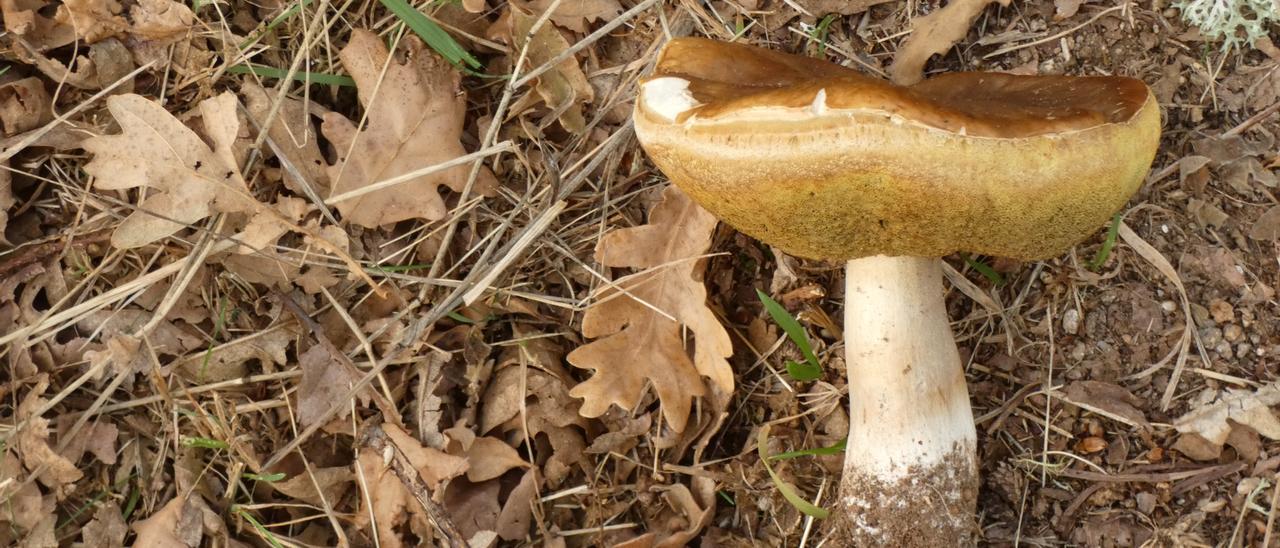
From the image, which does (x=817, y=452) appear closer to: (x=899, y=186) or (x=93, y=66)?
(x=899, y=186)

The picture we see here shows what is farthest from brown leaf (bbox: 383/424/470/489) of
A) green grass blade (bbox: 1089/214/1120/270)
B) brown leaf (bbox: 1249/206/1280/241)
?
brown leaf (bbox: 1249/206/1280/241)

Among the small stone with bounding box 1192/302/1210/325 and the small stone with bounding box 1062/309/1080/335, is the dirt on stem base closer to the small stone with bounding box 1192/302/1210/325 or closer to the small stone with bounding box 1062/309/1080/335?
the small stone with bounding box 1062/309/1080/335

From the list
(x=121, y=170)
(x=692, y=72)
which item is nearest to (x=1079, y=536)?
(x=692, y=72)

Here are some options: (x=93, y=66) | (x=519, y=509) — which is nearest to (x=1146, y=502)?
(x=519, y=509)

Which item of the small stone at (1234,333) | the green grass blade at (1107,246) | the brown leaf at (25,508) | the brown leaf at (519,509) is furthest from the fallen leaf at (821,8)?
the brown leaf at (25,508)

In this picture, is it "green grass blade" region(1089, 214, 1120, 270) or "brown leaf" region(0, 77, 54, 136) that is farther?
"brown leaf" region(0, 77, 54, 136)

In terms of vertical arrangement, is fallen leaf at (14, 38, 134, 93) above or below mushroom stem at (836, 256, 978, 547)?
above
